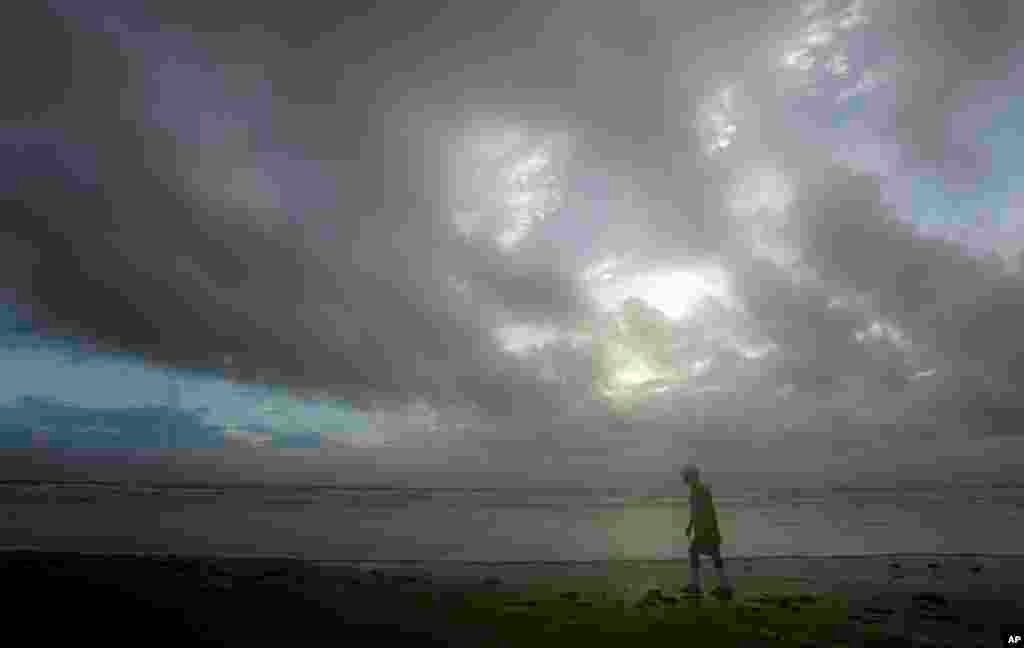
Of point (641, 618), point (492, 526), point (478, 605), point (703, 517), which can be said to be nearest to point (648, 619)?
point (641, 618)

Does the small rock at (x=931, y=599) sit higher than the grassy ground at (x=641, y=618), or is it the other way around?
the grassy ground at (x=641, y=618)

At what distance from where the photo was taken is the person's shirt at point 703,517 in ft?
52.1

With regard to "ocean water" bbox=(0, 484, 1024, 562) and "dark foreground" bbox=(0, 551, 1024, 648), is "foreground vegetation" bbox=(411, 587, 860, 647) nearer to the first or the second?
"dark foreground" bbox=(0, 551, 1024, 648)

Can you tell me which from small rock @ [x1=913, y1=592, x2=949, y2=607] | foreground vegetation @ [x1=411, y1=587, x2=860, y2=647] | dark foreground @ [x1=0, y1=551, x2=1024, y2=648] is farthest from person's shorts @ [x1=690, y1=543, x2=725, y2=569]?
small rock @ [x1=913, y1=592, x2=949, y2=607]

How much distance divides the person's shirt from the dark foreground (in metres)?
→ 1.53

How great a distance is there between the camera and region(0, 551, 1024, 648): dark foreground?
36.5 ft

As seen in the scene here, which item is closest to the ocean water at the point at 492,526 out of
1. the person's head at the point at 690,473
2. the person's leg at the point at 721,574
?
the person's leg at the point at 721,574

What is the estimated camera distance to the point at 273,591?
15.0 m

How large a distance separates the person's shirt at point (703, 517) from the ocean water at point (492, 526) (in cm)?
803

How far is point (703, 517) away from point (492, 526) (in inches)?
850

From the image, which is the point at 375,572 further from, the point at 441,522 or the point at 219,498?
the point at 219,498

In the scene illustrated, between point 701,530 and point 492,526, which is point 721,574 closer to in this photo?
point 701,530

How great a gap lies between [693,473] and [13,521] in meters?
34.9

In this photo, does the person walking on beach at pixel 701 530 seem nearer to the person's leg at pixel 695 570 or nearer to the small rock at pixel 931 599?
the person's leg at pixel 695 570
